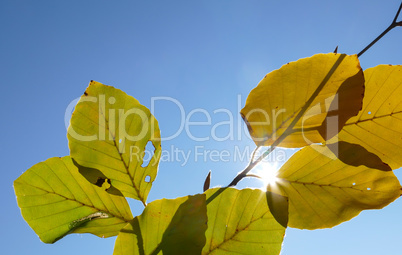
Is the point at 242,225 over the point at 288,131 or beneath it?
beneath

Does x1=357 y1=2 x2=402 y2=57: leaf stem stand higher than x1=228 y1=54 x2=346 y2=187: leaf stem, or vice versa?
x1=357 y1=2 x2=402 y2=57: leaf stem

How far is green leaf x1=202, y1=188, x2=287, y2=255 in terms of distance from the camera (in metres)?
0.38

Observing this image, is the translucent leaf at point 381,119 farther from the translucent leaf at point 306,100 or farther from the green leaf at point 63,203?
the green leaf at point 63,203

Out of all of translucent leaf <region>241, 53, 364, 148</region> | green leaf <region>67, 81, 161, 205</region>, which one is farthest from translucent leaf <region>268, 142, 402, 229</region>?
green leaf <region>67, 81, 161, 205</region>

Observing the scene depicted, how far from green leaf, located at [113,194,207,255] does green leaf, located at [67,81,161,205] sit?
66mm

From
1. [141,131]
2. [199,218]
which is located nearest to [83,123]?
[141,131]

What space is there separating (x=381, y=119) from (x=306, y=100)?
3.9 inches

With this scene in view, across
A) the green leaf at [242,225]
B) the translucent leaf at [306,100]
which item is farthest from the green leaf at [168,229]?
the translucent leaf at [306,100]

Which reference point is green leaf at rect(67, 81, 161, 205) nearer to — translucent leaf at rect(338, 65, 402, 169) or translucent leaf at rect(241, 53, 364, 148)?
translucent leaf at rect(241, 53, 364, 148)

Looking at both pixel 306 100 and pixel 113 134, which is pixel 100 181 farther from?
pixel 306 100

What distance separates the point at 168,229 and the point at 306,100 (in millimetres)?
221

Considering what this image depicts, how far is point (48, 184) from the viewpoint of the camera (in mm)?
394

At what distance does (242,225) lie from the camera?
1.27ft

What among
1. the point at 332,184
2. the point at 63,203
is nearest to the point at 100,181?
the point at 63,203
